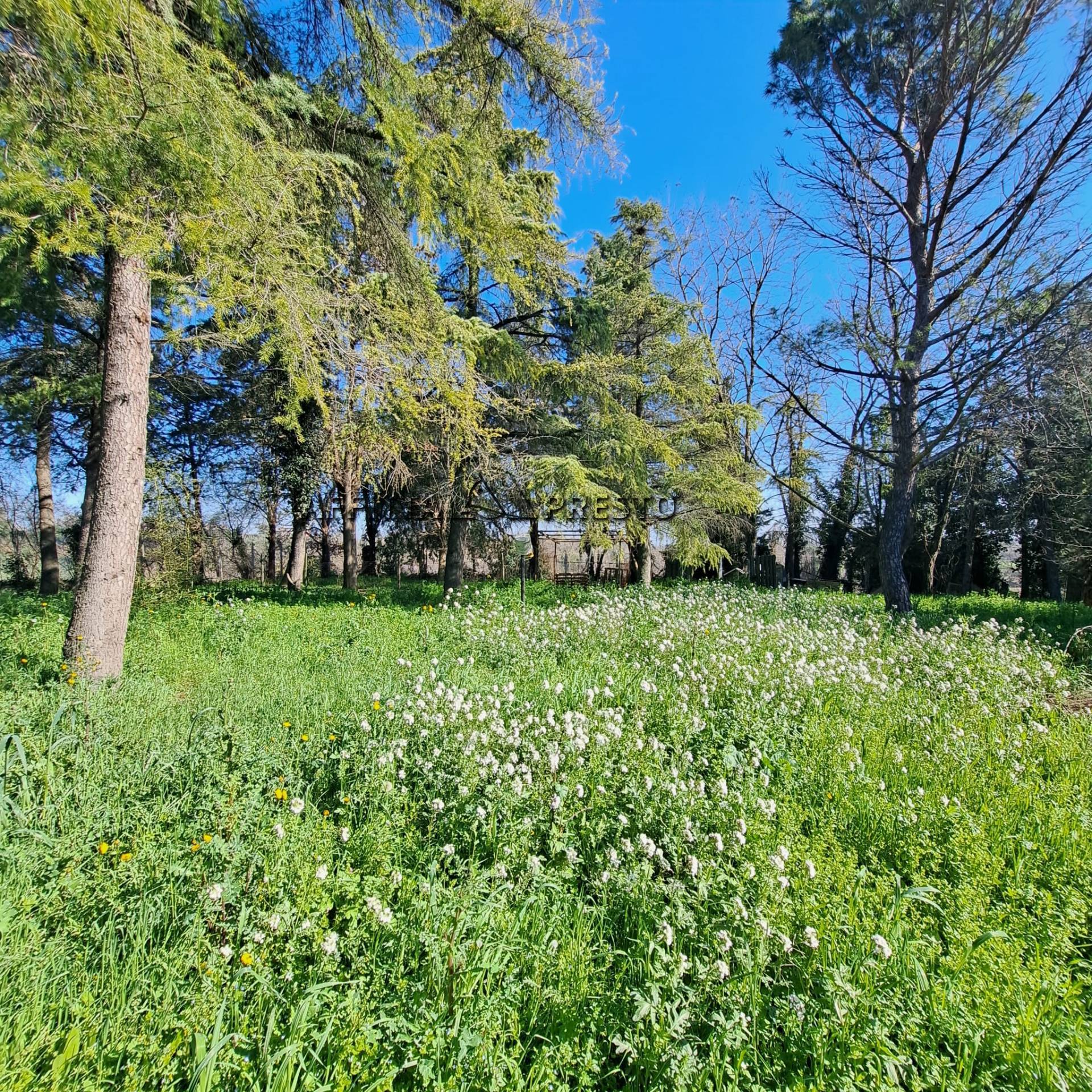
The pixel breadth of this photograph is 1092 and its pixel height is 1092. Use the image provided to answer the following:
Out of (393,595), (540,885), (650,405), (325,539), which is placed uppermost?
(650,405)

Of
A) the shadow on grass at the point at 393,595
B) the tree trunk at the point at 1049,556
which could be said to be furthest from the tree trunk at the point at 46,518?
the tree trunk at the point at 1049,556

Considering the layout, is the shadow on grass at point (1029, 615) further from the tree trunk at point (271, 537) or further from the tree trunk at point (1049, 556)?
the tree trunk at point (271, 537)

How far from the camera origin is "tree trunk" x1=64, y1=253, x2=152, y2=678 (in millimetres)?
4496

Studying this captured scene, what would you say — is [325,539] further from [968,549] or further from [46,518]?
[968,549]

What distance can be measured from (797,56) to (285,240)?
10056mm

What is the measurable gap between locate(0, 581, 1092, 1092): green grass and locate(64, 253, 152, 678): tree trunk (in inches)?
18.2

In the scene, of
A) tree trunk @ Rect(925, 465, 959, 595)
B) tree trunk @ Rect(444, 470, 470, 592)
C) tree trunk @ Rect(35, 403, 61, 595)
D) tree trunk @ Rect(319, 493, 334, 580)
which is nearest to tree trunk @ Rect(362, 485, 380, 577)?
tree trunk @ Rect(319, 493, 334, 580)

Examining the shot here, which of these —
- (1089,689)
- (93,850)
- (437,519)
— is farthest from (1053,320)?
(437,519)

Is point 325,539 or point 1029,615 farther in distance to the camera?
point 325,539

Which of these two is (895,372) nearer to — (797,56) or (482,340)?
(797,56)

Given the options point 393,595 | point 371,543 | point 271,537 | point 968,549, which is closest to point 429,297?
point 393,595

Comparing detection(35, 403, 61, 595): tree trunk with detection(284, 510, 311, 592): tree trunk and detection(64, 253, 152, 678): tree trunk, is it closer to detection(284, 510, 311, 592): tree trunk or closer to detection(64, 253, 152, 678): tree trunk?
detection(284, 510, 311, 592): tree trunk

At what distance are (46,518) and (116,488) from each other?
11.5 meters

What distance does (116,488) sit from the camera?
4547 millimetres
